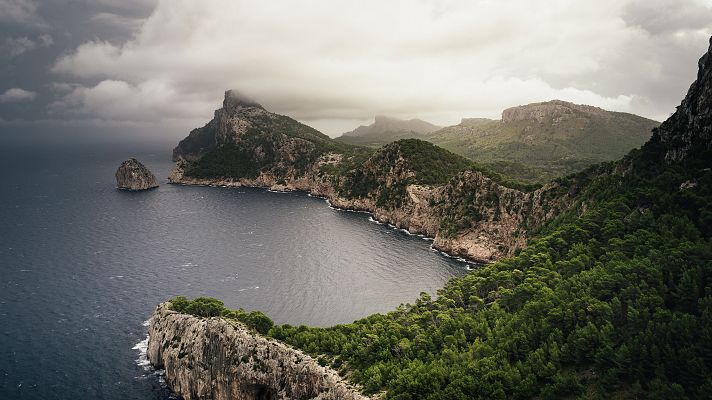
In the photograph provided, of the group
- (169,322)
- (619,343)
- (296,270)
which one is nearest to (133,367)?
(169,322)

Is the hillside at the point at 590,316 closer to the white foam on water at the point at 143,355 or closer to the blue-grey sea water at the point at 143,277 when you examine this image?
the white foam on water at the point at 143,355

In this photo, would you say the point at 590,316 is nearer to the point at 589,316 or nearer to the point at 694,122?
the point at 589,316

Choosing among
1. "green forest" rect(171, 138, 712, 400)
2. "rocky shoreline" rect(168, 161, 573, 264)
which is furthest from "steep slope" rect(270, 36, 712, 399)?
"rocky shoreline" rect(168, 161, 573, 264)

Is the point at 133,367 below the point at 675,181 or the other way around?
below

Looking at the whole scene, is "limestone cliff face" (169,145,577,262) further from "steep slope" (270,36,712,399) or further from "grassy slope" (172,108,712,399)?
"grassy slope" (172,108,712,399)

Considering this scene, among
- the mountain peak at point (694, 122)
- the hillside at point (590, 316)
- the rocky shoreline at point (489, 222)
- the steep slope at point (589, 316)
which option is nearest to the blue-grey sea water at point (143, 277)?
the rocky shoreline at point (489, 222)

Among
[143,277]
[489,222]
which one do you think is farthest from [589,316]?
[143,277]

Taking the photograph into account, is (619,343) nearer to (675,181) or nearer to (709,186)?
(709,186)
